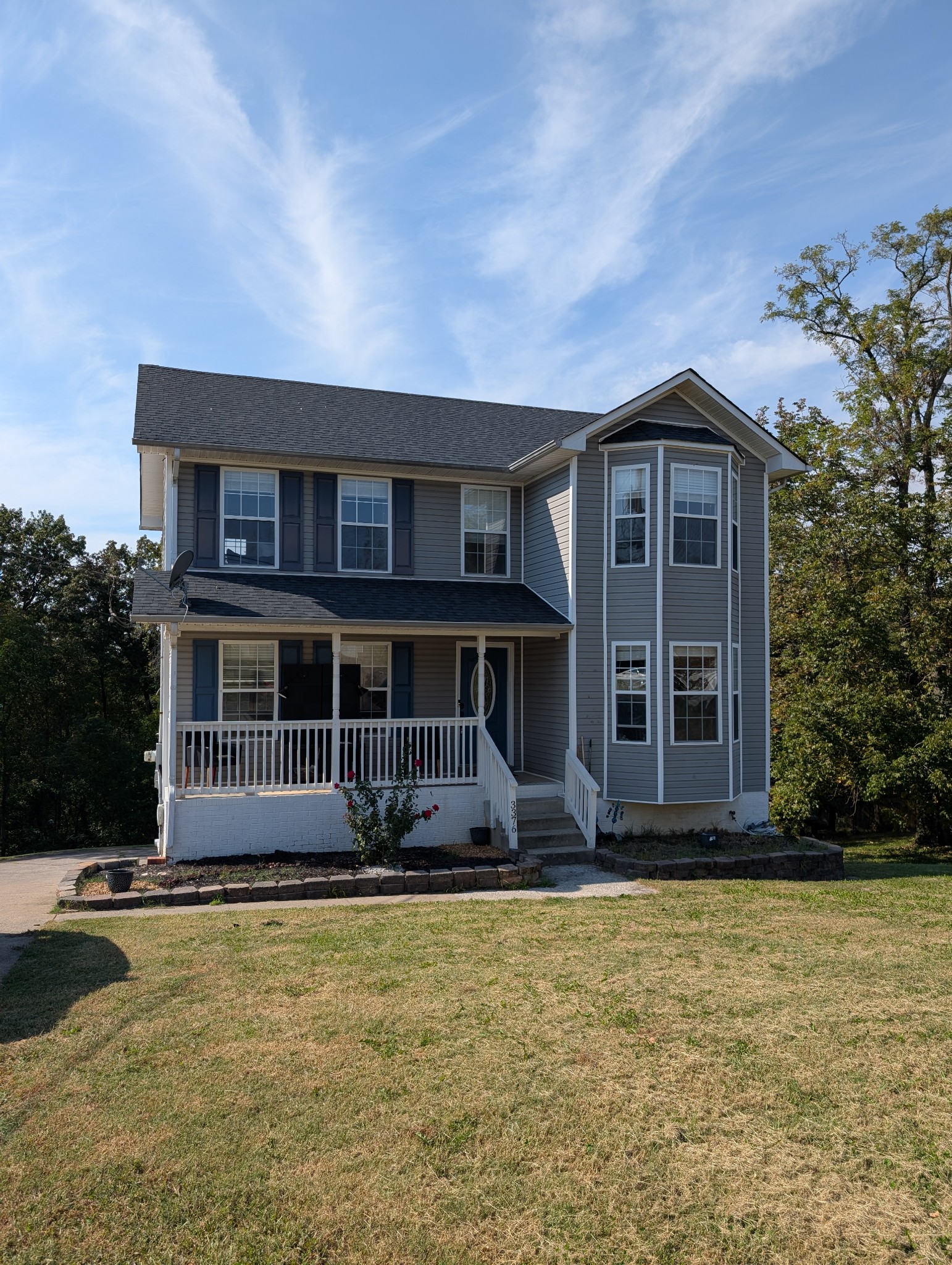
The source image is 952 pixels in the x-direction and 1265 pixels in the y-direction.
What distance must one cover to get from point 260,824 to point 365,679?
3.63 metres

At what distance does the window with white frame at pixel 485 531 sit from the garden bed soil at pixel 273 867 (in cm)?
536

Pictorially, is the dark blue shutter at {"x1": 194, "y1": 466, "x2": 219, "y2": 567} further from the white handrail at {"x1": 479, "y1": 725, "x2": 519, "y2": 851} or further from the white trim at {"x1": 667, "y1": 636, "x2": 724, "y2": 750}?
the white trim at {"x1": 667, "y1": 636, "x2": 724, "y2": 750}

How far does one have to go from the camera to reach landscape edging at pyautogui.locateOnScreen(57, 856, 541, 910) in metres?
9.56

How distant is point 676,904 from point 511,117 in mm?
10823

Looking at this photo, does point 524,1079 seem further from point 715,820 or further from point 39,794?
point 39,794

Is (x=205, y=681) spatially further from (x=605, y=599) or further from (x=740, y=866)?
(x=740, y=866)

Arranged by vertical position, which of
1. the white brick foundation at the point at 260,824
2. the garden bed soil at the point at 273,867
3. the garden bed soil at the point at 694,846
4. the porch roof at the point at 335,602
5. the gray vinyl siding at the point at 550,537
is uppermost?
the gray vinyl siding at the point at 550,537

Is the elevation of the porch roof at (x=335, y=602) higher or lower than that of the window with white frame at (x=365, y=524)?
lower

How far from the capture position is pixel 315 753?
12.3 metres

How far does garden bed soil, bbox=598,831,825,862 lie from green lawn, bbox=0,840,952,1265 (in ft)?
14.4

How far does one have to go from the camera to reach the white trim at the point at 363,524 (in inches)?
568

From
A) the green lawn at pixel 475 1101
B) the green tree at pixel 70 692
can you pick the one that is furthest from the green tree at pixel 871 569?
the green tree at pixel 70 692

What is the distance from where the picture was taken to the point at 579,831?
12773 millimetres

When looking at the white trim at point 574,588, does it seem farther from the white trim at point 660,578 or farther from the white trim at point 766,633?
the white trim at point 766,633
